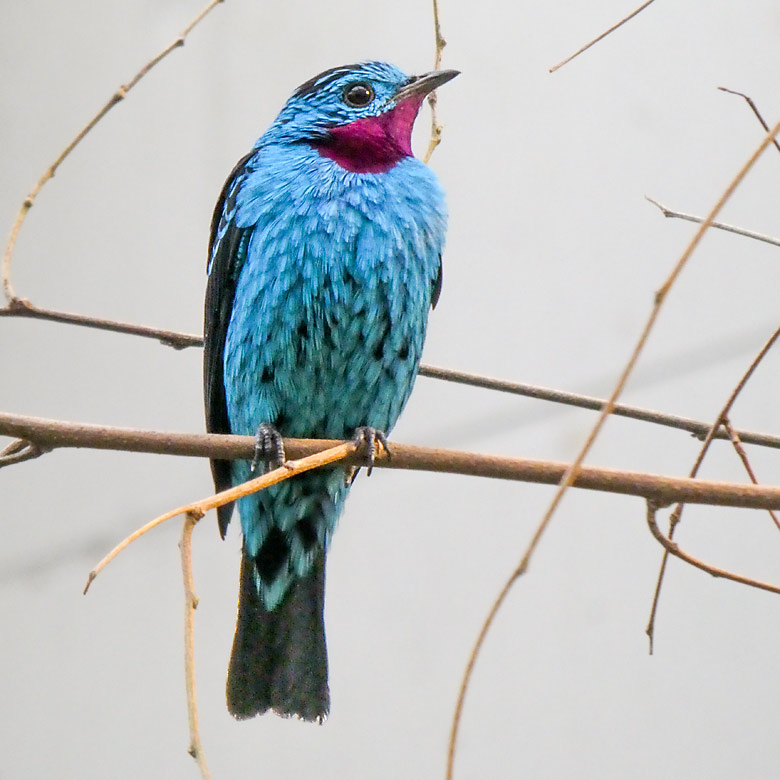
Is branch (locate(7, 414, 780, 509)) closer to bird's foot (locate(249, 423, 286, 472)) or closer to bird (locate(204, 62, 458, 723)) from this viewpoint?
bird's foot (locate(249, 423, 286, 472))

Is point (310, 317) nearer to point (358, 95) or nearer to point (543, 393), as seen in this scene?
point (543, 393)

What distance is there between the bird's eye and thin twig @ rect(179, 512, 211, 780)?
1.40m

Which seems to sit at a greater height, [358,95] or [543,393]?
[358,95]

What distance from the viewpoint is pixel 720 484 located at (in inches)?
49.5

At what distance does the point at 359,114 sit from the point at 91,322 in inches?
32.2

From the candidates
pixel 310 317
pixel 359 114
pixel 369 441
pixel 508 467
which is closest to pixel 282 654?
pixel 369 441

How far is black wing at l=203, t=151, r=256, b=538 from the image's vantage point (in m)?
2.12

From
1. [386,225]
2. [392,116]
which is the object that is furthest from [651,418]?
[392,116]

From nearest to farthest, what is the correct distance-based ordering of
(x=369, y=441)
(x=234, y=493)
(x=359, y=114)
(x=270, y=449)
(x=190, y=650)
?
(x=190, y=650) < (x=234, y=493) < (x=270, y=449) < (x=369, y=441) < (x=359, y=114)

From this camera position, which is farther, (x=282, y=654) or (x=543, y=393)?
(x=282, y=654)

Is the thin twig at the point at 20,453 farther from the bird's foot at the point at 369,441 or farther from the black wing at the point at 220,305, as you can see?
the black wing at the point at 220,305

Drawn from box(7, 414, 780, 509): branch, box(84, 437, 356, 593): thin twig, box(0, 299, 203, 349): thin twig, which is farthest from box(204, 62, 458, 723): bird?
box(7, 414, 780, 509): branch

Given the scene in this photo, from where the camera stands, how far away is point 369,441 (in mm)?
1818

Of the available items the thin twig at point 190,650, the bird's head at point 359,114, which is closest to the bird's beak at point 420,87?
the bird's head at point 359,114
